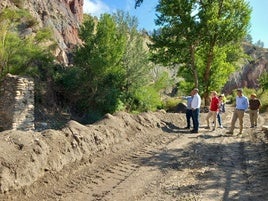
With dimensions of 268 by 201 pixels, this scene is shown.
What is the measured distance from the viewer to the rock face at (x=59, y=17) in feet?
124

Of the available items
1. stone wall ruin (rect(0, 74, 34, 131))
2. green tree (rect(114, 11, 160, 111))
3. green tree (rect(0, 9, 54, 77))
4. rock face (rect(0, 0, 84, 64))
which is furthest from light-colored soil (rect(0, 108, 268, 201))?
rock face (rect(0, 0, 84, 64))

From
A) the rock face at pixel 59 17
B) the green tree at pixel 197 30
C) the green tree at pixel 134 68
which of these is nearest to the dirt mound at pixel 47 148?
the green tree at pixel 134 68

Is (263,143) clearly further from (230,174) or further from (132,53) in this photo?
(132,53)

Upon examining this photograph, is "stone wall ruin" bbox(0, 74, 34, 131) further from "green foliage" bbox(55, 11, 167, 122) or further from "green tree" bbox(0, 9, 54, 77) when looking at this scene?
"green foliage" bbox(55, 11, 167, 122)

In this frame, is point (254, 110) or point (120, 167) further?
point (254, 110)

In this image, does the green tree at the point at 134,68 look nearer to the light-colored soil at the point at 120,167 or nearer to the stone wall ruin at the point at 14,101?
the stone wall ruin at the point at 14,101

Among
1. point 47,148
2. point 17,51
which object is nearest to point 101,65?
point 17,51

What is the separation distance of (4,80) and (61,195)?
A: 41.5ft

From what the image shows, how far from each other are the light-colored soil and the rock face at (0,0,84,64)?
22.6 metres

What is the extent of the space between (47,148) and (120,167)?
1.88 metres

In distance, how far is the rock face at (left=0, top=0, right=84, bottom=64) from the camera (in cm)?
3769

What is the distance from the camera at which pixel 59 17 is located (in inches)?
1799

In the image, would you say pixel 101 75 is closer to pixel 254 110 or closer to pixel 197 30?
pixel 197 30

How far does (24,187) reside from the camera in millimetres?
7145
